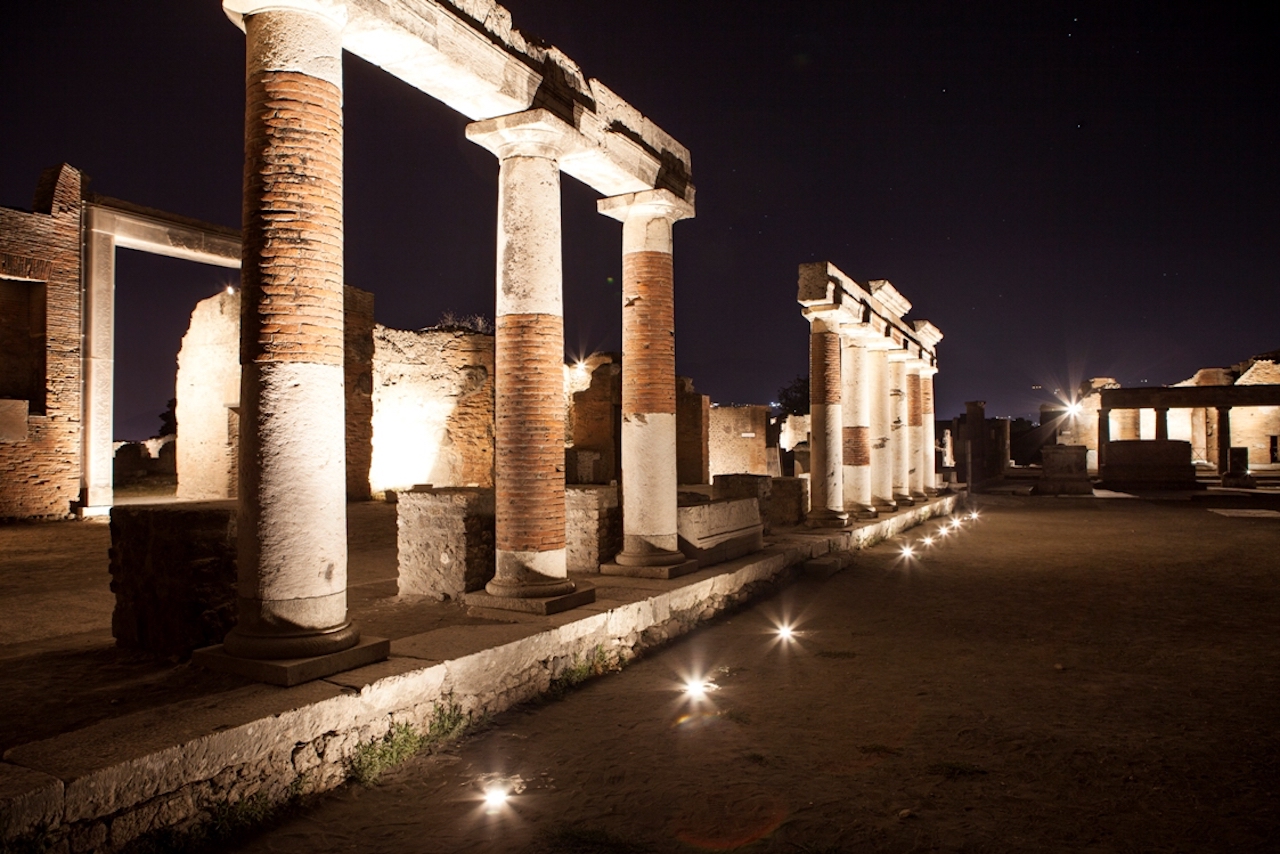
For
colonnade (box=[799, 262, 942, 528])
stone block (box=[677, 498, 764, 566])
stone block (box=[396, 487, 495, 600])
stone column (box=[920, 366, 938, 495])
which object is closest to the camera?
stone block (box=[396, 487, 495, 600])

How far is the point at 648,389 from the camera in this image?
867 cm

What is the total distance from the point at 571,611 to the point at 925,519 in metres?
13.9

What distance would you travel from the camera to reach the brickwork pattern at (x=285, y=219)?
4758 mm

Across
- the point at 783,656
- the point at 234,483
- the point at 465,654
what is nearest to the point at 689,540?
the point at 783,656

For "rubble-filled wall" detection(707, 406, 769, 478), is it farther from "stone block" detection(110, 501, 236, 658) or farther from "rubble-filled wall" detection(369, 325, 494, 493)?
"stone block" detection(110, 501, 236, 658)

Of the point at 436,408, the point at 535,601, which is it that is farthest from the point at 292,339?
the point at 436,408

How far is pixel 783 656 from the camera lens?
23.5 feet

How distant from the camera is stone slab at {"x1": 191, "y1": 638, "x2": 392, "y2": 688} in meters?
4.49

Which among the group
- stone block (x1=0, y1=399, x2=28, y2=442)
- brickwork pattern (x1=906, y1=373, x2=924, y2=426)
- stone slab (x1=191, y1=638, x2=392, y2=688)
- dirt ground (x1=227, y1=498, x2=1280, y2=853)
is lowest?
dirt ground (x1=227, y1=498, x2=1280, y2=853)

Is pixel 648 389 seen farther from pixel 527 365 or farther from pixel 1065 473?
pixel 1065 473

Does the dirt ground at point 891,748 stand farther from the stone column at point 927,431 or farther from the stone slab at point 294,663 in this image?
the stone column at point 927,431

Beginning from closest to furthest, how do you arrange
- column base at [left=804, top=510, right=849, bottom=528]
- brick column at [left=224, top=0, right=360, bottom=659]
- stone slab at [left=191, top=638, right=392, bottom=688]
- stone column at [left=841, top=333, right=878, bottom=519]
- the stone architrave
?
stone slab at [left=191, top=638, right=392, bottom=688] → brick column at [left=224, top=0, right=360, bottom=659] → the stone architrave → column base at [left=804, top=510, right=849, bottom=528] → stone column at [left=841, top=333, right=878, bottom=519]

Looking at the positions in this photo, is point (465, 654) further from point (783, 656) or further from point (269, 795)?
point (783, 656)

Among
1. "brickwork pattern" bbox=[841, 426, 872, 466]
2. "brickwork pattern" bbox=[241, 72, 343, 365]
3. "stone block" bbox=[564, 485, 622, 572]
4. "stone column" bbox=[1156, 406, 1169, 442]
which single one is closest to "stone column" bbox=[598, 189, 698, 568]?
"stone block" bbox=[564, 485, 622, 572]
